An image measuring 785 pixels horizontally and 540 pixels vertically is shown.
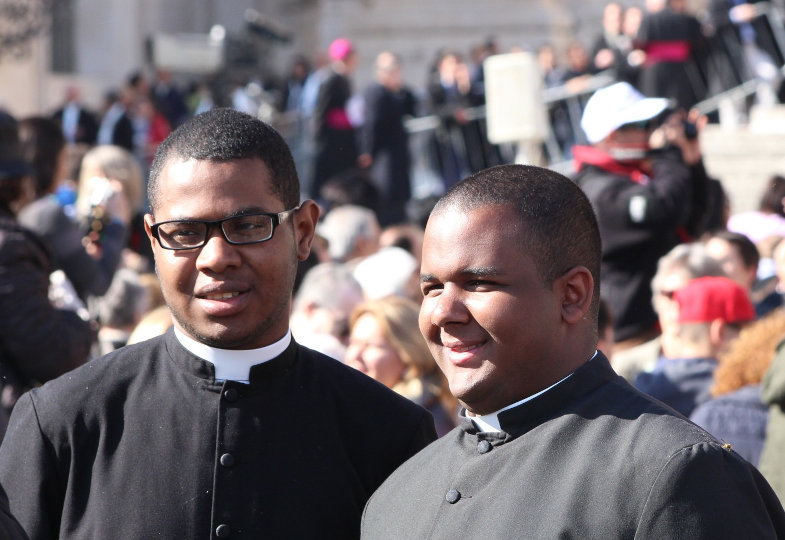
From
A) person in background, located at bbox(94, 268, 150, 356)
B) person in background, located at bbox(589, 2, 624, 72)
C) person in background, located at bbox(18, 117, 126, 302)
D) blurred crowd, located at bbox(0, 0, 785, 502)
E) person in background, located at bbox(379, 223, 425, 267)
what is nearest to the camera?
blurred crowd, located at bbox(0, 0, 785, 502)

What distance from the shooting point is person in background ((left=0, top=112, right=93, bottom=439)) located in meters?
4.12

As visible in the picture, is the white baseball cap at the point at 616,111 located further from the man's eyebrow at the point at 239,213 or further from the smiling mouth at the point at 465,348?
the smiling mouth at the point at 465,348

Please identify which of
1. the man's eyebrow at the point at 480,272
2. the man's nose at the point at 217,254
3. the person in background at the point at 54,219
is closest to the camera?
the man's eyebrow at the point at 480,272

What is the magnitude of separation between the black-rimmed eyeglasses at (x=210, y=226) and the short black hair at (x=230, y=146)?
0.08 m

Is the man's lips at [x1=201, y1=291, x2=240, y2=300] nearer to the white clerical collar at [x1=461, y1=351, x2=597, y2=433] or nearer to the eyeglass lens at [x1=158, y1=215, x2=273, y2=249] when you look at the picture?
the eyeglass lens at [x1=158, y1=215, x2=273, y2=249]

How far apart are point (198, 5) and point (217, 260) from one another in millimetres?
31566

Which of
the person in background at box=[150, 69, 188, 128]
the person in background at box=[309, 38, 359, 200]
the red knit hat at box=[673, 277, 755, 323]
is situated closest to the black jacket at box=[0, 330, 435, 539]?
the red knit hat at box=[673, 277, 755, 323]

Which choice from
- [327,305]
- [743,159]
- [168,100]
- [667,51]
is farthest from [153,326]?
[168,100]

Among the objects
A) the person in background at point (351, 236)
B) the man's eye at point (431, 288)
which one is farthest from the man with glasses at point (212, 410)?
the person in background at point (351, 236)

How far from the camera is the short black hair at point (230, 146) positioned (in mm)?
2639

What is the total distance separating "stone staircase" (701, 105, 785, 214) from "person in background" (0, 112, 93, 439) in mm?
8146

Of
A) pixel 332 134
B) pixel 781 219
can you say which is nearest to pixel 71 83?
pixel 332 134

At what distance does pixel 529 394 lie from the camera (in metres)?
2.37

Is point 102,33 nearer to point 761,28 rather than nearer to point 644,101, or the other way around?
point 761,28
